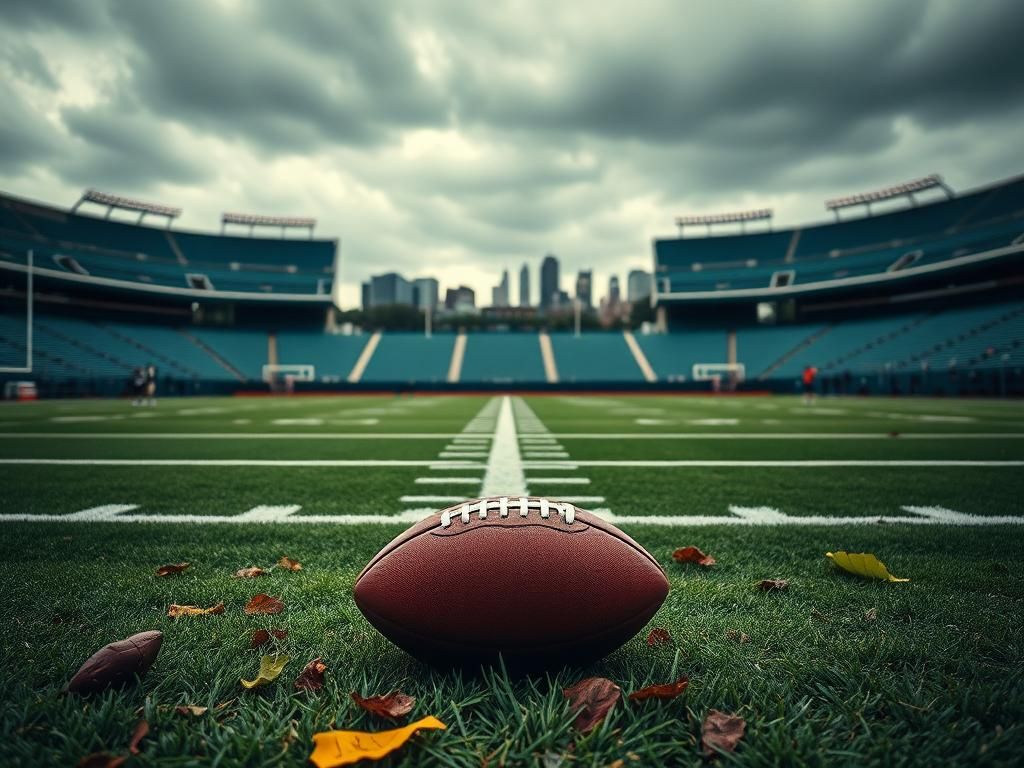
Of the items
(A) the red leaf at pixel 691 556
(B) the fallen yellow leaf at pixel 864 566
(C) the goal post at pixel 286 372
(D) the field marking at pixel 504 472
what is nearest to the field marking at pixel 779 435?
(D) the field marking at pixel 504 472

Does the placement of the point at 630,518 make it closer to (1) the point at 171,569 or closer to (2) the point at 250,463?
(1) the point at 171,569

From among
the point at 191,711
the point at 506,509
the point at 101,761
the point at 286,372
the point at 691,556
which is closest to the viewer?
the point at 101,761

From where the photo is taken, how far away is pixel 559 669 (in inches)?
51.3

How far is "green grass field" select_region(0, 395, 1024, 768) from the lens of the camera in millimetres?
1021

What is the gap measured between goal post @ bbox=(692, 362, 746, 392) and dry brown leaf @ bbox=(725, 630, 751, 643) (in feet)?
105

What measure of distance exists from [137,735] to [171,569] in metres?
1.09

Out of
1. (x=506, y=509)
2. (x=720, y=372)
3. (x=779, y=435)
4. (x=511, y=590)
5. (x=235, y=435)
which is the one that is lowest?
(x=235, y=435)

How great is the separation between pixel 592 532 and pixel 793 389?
32.0m

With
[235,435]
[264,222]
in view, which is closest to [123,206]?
[264,222]

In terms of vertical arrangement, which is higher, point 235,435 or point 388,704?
point 388,704

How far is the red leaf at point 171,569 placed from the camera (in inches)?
77.0

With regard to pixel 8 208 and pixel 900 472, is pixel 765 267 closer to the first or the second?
pixel 900 472

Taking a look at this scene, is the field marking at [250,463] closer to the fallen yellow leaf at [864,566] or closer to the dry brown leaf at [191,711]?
the fallen yellow leaf at [864,566]

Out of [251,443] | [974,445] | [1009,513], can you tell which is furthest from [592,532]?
[974,445]
